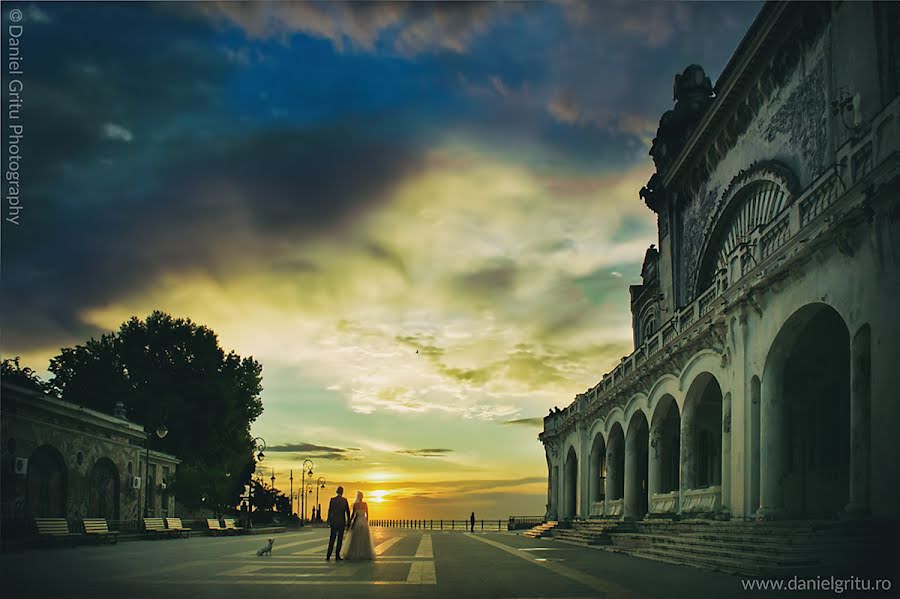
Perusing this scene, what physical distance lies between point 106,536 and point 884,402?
87.9 feet

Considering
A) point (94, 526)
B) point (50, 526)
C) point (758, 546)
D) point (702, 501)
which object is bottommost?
point (94, 526)

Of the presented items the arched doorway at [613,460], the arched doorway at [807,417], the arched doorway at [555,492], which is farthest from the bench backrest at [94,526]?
the arched doorway at [555,492]

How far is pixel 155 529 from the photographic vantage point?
4034 centimetres

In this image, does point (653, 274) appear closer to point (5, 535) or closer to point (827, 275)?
point (827, 275)

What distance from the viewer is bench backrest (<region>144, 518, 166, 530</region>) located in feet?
130

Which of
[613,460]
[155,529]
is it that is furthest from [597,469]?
[155,529]

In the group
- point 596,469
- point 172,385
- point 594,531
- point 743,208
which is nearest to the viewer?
point 743,208

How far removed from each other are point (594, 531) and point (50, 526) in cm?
1988

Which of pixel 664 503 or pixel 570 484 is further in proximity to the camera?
pixel 570 484

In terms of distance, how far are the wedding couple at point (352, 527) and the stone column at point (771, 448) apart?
31.8 feet

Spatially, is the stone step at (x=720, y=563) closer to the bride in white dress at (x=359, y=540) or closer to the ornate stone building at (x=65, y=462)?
the bride in white dress at (x=359, y=540)

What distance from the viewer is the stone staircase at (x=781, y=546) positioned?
1530cm

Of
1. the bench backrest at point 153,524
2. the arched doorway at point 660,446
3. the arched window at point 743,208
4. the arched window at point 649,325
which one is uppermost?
the arched window at point 743,208

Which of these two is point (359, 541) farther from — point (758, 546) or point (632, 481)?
point (632, 481)
